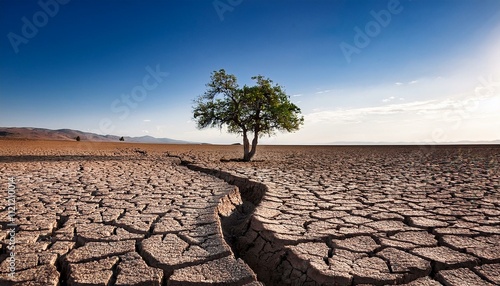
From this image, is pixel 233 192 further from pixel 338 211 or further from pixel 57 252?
pixel 57 252

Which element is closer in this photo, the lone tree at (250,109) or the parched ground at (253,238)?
the parched ground at (253,238)

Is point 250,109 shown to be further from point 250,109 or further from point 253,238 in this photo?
point 253,238

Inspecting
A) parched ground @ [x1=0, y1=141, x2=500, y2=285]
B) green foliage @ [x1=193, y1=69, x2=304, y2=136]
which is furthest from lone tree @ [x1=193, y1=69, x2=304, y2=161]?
parched ground @ [x1=0, y1=141, x2=500, y2=285]

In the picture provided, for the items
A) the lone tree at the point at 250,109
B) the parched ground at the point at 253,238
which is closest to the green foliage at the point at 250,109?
the lone tree at the point at 250,109

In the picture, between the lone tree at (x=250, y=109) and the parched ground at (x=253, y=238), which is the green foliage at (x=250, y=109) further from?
the parched ground at (x=253, y=238)

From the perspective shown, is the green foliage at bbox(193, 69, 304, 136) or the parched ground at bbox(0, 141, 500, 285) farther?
the green foliage at bbox(193, 69, 304, 136)

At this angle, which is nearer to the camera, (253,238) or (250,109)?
(253,238)

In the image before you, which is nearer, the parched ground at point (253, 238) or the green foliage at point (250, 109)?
the parched ground at point (253, 238)

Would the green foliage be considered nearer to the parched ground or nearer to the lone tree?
the lone tree

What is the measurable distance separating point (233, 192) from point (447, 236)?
3.16 meters

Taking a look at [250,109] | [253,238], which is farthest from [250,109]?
[253,238]

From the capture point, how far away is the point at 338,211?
3713mm

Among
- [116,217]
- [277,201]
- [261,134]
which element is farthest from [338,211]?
→ [261,134]

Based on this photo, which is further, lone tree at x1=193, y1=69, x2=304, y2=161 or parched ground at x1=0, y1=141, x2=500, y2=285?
lone tree at x1=193, y1=69, x2=304, y2=161
